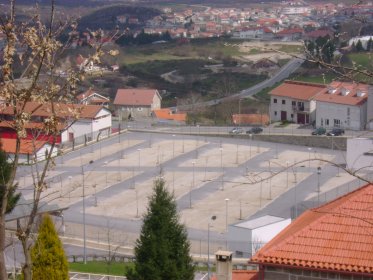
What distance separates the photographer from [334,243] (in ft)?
15.7

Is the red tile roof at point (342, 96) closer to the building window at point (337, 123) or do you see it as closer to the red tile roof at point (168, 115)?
the building window at point (337, 123)

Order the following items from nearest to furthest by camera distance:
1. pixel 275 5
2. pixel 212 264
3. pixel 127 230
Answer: pixel 212 264
pixel 127 230
pixel 275 5

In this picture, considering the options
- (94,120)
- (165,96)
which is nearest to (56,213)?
(94,120)

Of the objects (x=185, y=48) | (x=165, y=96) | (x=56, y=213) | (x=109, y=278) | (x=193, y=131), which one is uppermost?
(x=185, y=48)

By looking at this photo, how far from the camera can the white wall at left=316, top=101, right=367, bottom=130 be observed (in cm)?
2145

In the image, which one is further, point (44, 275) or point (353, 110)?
point (353, 110)

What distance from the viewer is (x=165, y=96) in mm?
35688

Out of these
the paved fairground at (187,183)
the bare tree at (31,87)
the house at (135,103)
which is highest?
the house at (135,103)

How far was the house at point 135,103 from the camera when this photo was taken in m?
28.0

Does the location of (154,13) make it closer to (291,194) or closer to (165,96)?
(165,96)

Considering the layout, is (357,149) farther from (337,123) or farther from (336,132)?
(337,123)

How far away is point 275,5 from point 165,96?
53147 mm

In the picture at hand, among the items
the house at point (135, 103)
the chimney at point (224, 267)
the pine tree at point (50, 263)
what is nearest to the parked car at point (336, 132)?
the house at point (135, 103)

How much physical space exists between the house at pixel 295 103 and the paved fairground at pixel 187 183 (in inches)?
136
